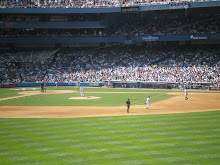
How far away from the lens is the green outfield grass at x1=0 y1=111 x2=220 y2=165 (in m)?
12.7

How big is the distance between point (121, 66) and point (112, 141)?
3948 cm

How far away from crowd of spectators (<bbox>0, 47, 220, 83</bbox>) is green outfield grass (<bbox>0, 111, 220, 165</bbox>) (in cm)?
2631

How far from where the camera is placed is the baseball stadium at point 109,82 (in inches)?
564

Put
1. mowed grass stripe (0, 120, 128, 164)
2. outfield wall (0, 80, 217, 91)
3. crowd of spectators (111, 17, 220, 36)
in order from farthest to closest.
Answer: crowd of spectators (111, 17, 220, 36), outfield wall (0, 80, 217, 91), mowed grass stripe (0, 120, 128, 164)

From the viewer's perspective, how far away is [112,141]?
15.4 meters

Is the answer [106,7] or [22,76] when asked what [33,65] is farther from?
[106,7]

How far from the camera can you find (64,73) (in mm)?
56875

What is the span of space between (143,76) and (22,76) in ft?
79.4

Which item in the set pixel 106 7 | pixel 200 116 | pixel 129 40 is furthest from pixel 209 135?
pixel 106 7

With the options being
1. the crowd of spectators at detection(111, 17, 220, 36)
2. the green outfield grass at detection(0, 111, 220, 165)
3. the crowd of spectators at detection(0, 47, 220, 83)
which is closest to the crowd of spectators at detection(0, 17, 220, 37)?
the crowd of spectators at detection(111, 17, 220, 36)

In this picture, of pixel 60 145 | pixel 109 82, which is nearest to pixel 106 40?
pixel 109 82

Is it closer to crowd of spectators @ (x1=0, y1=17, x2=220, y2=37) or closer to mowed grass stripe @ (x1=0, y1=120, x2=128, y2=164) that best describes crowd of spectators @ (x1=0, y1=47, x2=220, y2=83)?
crowd of spectators @ (x1=0, y1=17, x2=220, y2=37)

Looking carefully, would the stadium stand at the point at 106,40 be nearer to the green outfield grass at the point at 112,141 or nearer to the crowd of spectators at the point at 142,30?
the crowd of spectators at the point at 142,30

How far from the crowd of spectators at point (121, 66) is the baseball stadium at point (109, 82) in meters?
0.19
